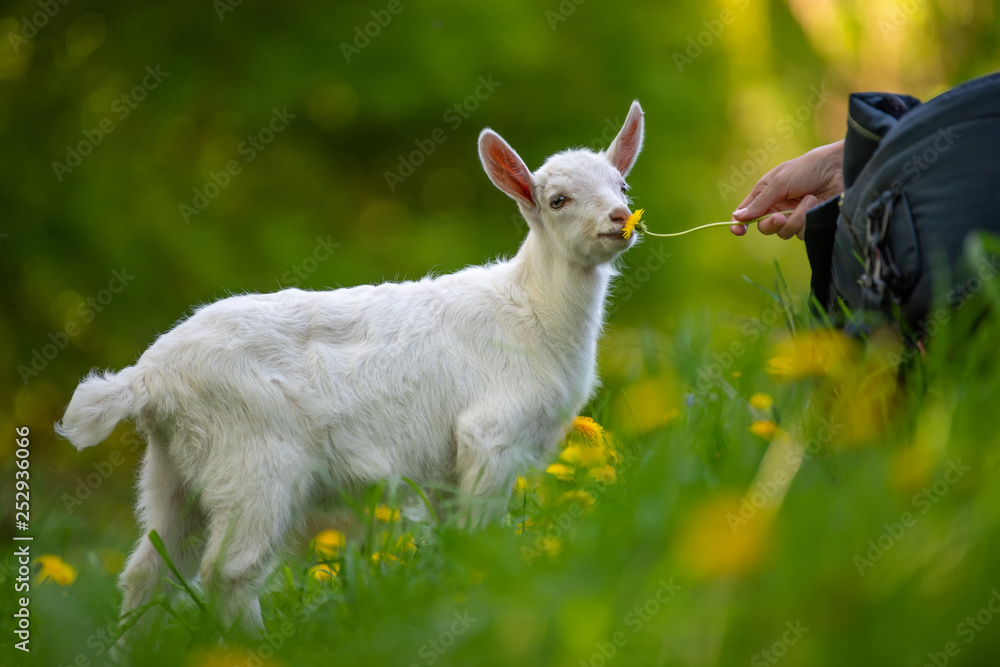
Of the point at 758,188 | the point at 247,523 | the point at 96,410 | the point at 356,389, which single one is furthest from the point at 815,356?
the point at 96,410

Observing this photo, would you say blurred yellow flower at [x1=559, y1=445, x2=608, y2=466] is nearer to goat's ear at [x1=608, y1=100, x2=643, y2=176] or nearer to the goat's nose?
the goat's nose

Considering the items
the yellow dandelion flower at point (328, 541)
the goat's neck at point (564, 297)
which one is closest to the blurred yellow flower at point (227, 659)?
the yellow dandelion flower at point (328, 541)

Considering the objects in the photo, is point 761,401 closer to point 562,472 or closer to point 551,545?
point 562,472

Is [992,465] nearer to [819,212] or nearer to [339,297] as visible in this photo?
[819,212]

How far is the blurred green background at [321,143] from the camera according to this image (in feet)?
22.8

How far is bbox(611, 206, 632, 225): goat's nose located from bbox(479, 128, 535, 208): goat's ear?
0.45 meters

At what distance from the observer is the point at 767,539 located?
157cm

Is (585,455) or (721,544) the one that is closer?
(721,544)

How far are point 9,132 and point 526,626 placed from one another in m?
7.05

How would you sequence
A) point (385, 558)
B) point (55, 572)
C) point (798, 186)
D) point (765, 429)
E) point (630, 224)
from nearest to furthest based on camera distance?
1. point (765, 429)
2. point (385, 558)
3. point (55, 572)
4. point (630, 224)
5. point (798, 186)

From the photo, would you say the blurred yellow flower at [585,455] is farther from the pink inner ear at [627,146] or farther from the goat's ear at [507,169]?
the pink inner ear at [627,146]

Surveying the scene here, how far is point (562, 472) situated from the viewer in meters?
2.91

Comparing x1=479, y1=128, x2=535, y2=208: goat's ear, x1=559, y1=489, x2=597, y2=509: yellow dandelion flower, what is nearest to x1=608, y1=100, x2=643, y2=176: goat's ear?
x1=479, y1=128, x2=535, y2=208: goat's ear

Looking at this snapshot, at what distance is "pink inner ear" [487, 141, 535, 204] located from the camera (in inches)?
147
